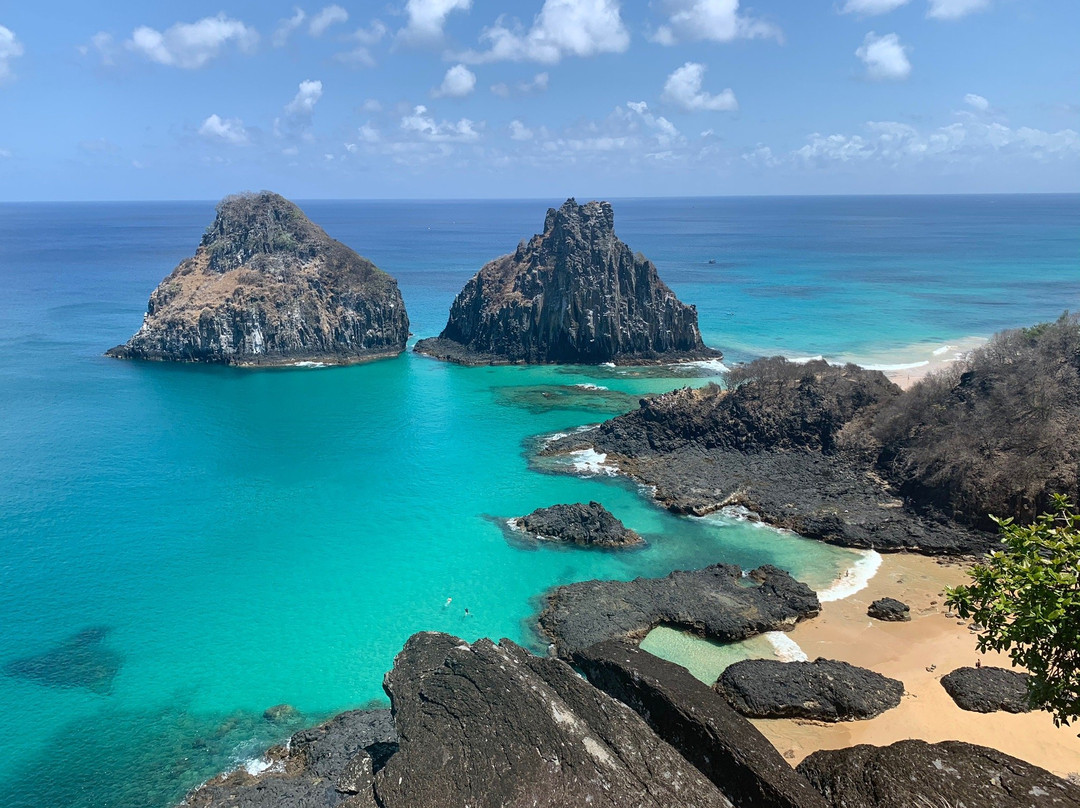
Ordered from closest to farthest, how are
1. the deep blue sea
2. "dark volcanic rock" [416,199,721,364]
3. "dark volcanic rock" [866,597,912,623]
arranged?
the deep blue sea < "dark volcanic rock" [866,597,912,623] < "dark volcanic rock" [416,199,721,364]

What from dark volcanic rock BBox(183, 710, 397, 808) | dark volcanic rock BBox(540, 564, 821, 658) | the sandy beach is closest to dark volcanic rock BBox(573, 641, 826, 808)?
the sandy beach

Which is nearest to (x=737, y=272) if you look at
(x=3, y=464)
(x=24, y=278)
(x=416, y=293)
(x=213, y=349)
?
(x=416, y=293)

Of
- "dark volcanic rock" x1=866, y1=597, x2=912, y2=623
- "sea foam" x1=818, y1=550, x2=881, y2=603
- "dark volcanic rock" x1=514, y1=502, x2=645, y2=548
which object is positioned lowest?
"sea foam" x1=818, y1=550, x2=881, y2=603

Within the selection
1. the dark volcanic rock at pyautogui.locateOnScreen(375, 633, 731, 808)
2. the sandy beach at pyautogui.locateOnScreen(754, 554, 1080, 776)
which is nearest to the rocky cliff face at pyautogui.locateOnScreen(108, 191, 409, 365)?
the sandy beach at pyautogui.locateOnScreen(754, 554, 1080, 776)

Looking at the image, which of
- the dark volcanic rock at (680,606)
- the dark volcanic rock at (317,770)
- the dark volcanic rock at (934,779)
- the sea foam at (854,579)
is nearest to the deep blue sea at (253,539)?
the sea foam at (854,579)

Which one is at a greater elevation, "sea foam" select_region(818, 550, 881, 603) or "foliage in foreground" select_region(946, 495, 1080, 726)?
"foliage in foreground" select_region(946, 495, 1080, 726)

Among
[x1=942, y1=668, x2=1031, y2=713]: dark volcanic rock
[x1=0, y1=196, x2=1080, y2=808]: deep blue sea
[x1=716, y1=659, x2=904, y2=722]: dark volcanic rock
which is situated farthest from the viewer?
[x1=0, y1=196, x2=1080, y2=808]: deep blue sea

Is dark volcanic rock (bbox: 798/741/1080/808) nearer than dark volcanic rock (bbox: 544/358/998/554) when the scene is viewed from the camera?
Yes

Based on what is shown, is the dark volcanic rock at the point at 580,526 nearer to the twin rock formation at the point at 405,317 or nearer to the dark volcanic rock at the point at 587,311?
the dark volcanic rock at the point at 587,311

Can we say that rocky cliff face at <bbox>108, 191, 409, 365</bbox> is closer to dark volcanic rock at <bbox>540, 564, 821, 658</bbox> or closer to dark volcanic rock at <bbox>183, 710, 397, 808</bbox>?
dark volcanic rock at <bbox>540, 564, 821, 658</bbox>
